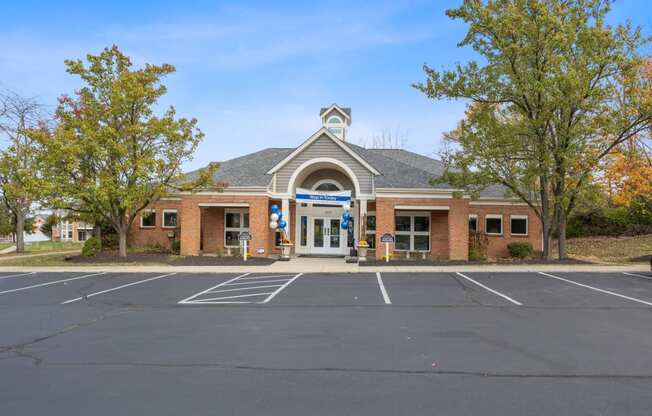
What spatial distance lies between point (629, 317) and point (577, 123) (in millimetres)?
12711

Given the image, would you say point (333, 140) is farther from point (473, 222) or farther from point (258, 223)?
point (473, 222)

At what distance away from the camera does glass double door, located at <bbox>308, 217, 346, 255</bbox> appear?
26.1 m

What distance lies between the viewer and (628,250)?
86.6ft

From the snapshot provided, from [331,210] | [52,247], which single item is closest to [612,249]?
[331,210]

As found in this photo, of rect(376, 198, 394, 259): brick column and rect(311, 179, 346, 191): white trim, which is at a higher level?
rect(311, 179, 346, 191): white trim

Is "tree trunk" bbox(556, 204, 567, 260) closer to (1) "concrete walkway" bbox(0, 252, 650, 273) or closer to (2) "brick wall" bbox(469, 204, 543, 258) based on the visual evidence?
(1) "concrete walkway" bbox(0, 252, 650, 273)

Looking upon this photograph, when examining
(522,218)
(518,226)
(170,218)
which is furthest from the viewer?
(170,218)

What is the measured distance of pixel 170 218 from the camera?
91.8ft

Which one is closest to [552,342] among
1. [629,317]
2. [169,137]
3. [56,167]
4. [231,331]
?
[629,317]

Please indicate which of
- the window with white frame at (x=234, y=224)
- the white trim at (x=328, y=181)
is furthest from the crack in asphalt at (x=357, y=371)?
the white trim at (x=328, y=181)

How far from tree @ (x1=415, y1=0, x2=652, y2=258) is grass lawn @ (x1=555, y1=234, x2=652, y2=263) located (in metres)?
5.54

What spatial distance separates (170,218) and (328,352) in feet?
76.0

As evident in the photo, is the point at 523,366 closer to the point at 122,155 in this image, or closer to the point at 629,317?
the point at 629,317

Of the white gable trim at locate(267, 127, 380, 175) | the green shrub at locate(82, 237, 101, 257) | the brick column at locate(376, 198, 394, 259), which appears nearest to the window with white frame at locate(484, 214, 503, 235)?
the brick column at locate(376, 198, 394, 259)
